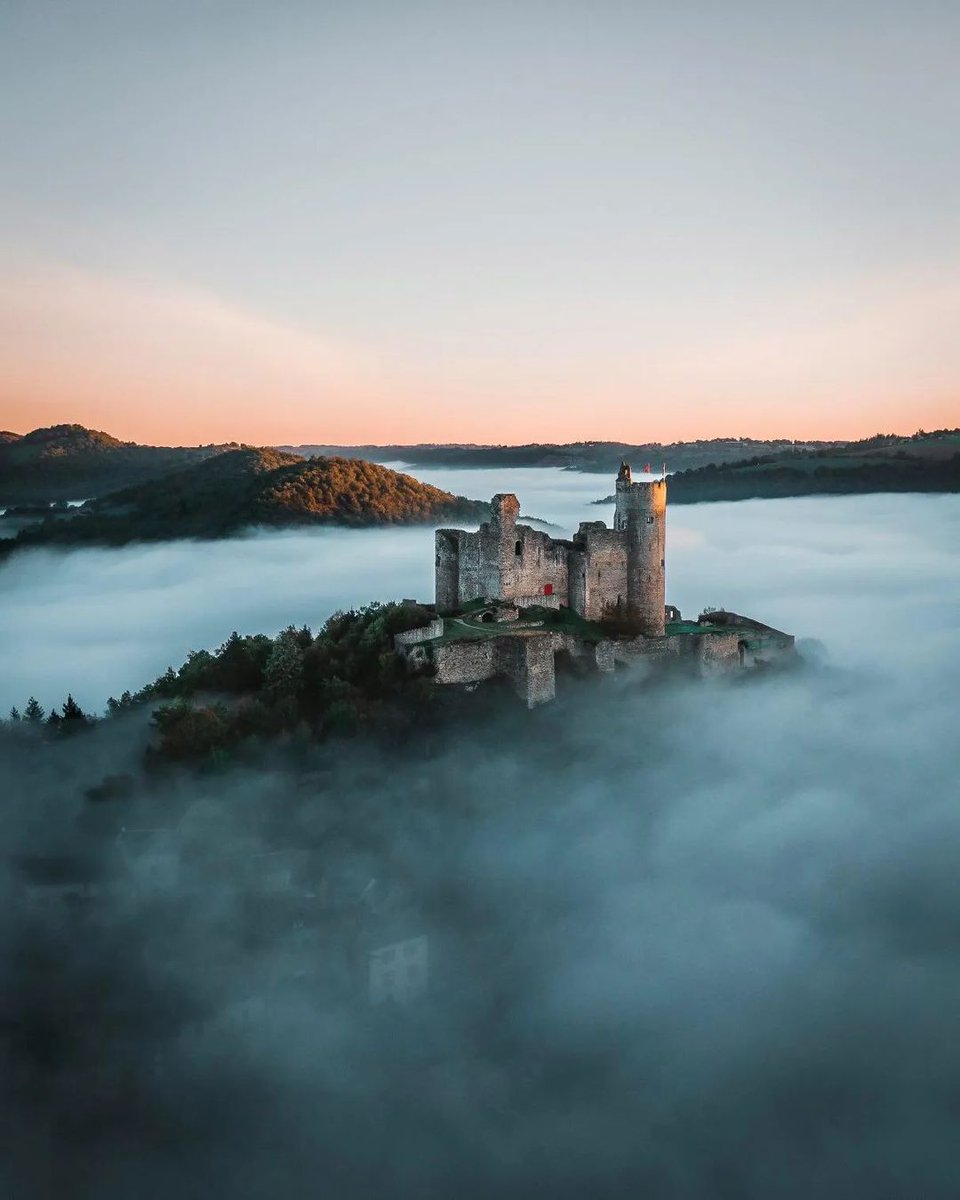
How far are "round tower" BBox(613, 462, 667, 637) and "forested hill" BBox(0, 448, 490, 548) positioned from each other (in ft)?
187

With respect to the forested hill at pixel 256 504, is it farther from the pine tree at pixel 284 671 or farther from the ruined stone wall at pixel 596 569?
the ruined stone wall at pixel 596 569

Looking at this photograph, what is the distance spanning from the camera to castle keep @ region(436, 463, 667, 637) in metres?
37.8

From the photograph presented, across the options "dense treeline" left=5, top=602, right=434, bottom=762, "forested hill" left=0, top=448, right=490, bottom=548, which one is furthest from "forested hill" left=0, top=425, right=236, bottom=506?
"dense treeline" left=5, top=602, right=434, bottom=762

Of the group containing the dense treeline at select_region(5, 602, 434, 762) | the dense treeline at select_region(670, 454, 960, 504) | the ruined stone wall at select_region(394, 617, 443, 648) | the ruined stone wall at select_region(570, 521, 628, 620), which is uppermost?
the dense treeline at select_region(670, 454, 960, 504)

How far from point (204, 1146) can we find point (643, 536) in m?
26.0

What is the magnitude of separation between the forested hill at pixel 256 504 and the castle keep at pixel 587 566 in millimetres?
55610

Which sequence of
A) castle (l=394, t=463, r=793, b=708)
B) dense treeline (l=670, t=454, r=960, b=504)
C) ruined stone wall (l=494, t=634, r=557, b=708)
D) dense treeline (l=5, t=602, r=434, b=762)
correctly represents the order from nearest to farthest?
1. dense treeline (l=5, t=602, r=434, b=762)
2. ruined stone wall (l=494, t=634, r=557, b=708)
3. castle (l=394, t=463, r=793, b=708)
4. dense treeline (l=670, t=454, r=960, b=504)

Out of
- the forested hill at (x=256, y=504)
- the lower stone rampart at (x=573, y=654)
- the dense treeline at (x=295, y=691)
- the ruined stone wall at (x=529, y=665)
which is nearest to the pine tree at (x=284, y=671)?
the dense treeline at (x=295, y=691)

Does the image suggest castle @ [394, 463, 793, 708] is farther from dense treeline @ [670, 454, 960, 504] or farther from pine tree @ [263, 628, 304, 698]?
dense treeline @ [670, 454, 960, 504]

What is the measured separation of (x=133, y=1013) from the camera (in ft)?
99.6

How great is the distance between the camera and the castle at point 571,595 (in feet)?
118

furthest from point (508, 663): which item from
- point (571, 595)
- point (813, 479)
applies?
point (813, 479)

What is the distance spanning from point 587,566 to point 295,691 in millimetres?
12265

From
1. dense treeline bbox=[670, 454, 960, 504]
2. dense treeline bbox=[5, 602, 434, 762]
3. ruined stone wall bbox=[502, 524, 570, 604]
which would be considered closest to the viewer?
dense treeline bbox=[5, 602, 434, 762]
